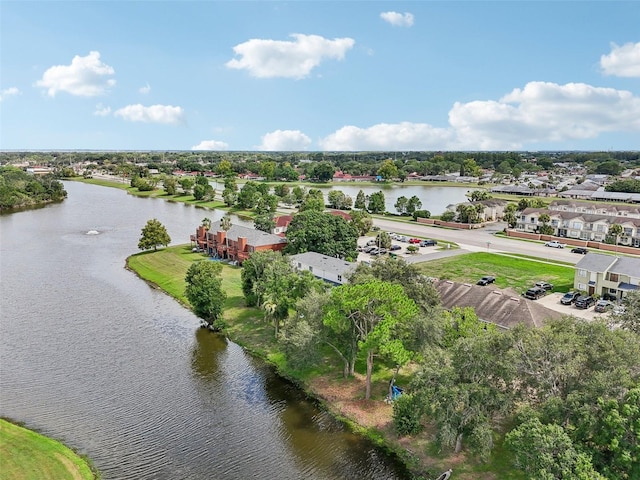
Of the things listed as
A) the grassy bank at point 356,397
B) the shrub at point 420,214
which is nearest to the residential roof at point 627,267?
the grassy bank at point 356,397

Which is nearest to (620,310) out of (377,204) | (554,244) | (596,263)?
(596,263)

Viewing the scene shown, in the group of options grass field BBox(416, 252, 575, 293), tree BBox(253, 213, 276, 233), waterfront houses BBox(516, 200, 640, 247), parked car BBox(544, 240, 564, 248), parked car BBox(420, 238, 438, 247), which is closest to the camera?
grass field BBox(416, 252, 575, 293)

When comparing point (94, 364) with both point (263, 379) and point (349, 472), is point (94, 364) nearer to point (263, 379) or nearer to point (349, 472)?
point (263, 379)

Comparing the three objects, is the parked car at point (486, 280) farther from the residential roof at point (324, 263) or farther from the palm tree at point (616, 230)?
the palm tree at point (616, 230)

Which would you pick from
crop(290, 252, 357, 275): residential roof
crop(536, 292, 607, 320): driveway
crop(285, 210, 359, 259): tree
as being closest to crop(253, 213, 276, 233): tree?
crop(285, 210, 359, 259): tree

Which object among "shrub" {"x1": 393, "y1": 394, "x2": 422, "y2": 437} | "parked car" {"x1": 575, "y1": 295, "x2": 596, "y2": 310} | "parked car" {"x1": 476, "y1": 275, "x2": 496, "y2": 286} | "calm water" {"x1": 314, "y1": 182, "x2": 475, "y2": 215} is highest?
"calm water" {"x1": 314, "y1": 182, "x2": 475, "y2": 215}

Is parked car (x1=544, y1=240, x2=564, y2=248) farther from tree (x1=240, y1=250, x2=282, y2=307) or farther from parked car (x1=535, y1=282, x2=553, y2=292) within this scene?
tree (x1=240, y1=250, x2=282, y2=307)

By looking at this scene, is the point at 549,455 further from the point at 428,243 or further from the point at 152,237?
the point at 152,237
